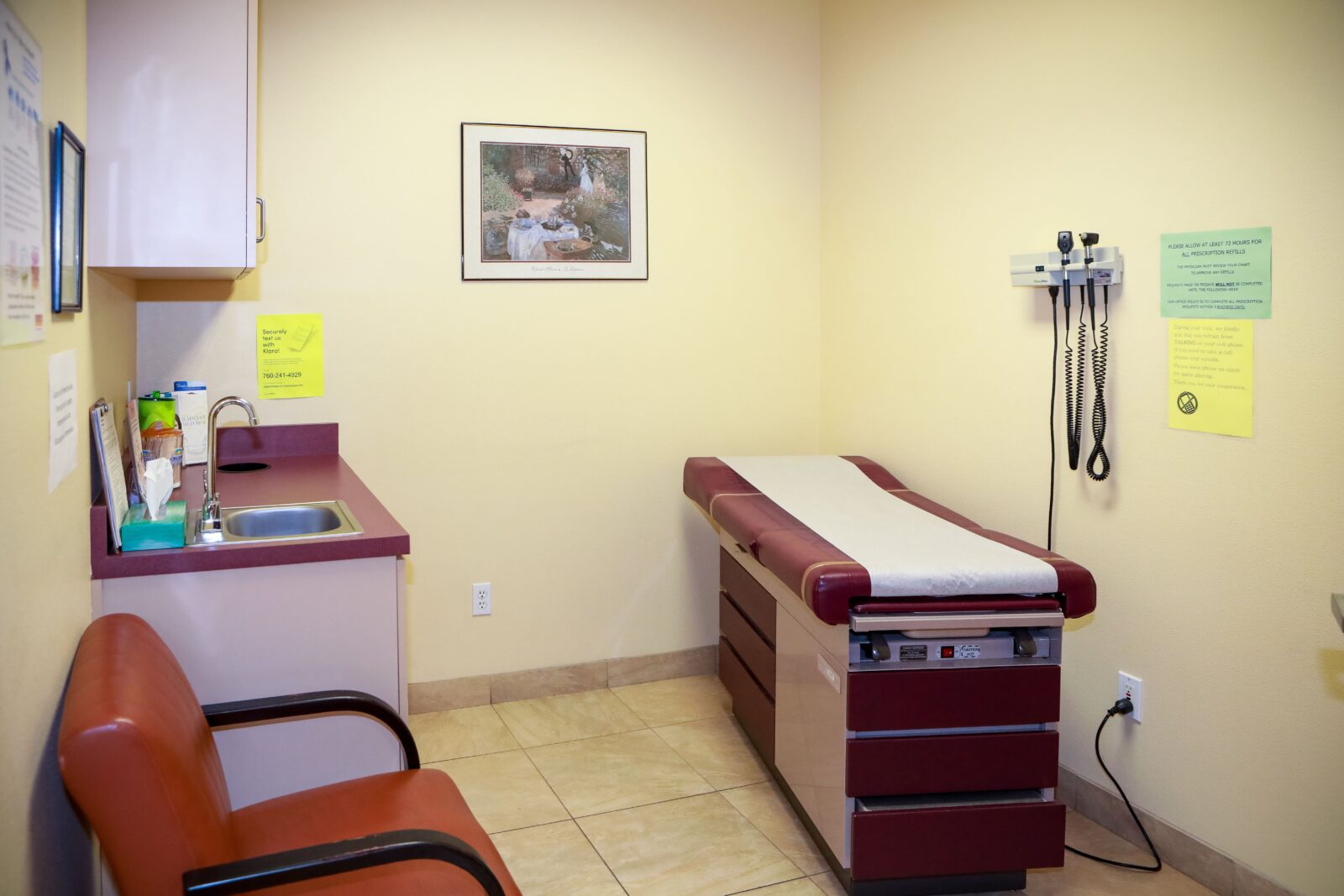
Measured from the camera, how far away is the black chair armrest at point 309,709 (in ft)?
6.11

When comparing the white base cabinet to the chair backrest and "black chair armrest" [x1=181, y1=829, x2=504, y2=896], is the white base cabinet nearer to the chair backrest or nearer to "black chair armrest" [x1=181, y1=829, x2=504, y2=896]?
the chair backrest

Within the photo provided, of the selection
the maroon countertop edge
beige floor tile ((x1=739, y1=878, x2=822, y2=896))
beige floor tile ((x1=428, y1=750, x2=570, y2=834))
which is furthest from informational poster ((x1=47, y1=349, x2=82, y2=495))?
beige floor tile ((x1=739, y1=878, x2=822, y2=896))

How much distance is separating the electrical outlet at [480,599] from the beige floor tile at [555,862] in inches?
40.1

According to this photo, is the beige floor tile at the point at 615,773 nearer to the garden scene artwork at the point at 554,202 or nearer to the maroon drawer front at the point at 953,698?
the maroon drawer front at the point at 953,698

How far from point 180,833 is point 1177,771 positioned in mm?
2185

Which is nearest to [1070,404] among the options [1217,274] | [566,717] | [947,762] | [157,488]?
[1217,274]

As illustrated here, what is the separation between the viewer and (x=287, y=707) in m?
1.89

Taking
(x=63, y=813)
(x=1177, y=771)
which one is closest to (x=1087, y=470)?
(x=1177, y=771)

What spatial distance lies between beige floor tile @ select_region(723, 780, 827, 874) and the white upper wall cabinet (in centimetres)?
191

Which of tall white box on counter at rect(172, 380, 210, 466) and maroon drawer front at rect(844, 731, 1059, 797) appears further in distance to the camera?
tall white box on counter at rect(172, 380, 210, 466)

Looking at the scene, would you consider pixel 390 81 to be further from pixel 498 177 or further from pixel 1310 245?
pixel 1310 245

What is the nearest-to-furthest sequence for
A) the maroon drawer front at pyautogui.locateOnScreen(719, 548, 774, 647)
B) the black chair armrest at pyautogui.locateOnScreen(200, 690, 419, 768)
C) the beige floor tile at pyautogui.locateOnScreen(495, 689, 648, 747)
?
1. the black chair armrest at pyautogui.locateOnScreen(200, 690, 419, 768)
2. the maroon drawer front at pyautogui.locateOnScreen(719, 548, 774, 647)
3. the beige floor tile at pyautogui.locateOnScreen(495, 689, 648, 747)

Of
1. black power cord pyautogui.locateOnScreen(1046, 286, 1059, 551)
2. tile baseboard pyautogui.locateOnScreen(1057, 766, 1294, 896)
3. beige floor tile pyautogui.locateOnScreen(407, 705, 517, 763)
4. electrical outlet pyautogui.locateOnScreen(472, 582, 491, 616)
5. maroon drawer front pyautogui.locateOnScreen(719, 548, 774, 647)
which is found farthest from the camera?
electrical outlet pyautogui.locateOnScreen(472, 582, 491, 616)

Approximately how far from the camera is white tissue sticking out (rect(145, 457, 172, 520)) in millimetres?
2115
